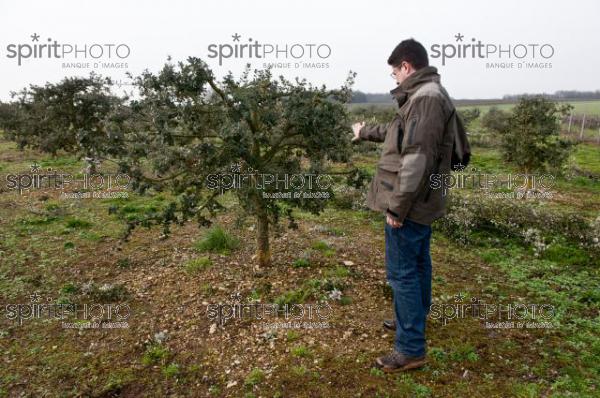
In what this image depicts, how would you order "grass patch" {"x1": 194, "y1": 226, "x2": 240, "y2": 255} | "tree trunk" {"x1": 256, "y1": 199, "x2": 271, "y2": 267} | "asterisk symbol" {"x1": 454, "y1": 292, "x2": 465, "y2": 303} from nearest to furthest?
1. "asterisk symbol" {"x1": 454, "y1": 292, "x2": 465, "y2": 303}
2. "tree trunk" {"x1": 256, "y1": 199, "x2": 271, "y2": 267}
3. "grass patch" {"x1": 194, "y1": 226, "x2": 240, "y2": 255}

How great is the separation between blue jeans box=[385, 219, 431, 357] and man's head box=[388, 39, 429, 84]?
1.64m

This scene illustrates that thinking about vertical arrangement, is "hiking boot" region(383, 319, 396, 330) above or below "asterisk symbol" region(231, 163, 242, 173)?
below

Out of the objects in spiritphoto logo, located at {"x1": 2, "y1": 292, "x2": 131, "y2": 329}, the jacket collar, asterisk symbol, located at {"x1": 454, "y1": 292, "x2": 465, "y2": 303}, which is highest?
the jacket collar

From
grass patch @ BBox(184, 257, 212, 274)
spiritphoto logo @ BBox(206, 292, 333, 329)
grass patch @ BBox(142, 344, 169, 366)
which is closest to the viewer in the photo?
grass patch @ BBox(142, 344, 169, 366)

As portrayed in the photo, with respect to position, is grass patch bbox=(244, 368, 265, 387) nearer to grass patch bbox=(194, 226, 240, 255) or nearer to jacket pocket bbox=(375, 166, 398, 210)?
jacket pocket bbox=(375, 166, 398, 210)

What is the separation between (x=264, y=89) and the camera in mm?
6824

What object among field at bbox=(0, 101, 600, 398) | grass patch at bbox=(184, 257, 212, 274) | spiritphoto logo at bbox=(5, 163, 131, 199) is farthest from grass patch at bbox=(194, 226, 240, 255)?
spiritphoto logo at bbox=(5, 163, 131, 199)

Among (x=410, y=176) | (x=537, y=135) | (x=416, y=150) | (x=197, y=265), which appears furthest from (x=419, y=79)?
(x=537, y=135)

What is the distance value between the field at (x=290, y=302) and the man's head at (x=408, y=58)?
2.55 metres

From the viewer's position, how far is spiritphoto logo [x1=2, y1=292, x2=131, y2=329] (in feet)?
21.6

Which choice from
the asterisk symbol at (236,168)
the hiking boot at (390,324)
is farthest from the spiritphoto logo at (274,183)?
the hiking boot at (390,324)

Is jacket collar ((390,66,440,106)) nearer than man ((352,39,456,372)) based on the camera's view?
No

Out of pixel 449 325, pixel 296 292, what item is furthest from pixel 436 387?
pixel 296 292

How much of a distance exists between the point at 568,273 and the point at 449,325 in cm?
355
